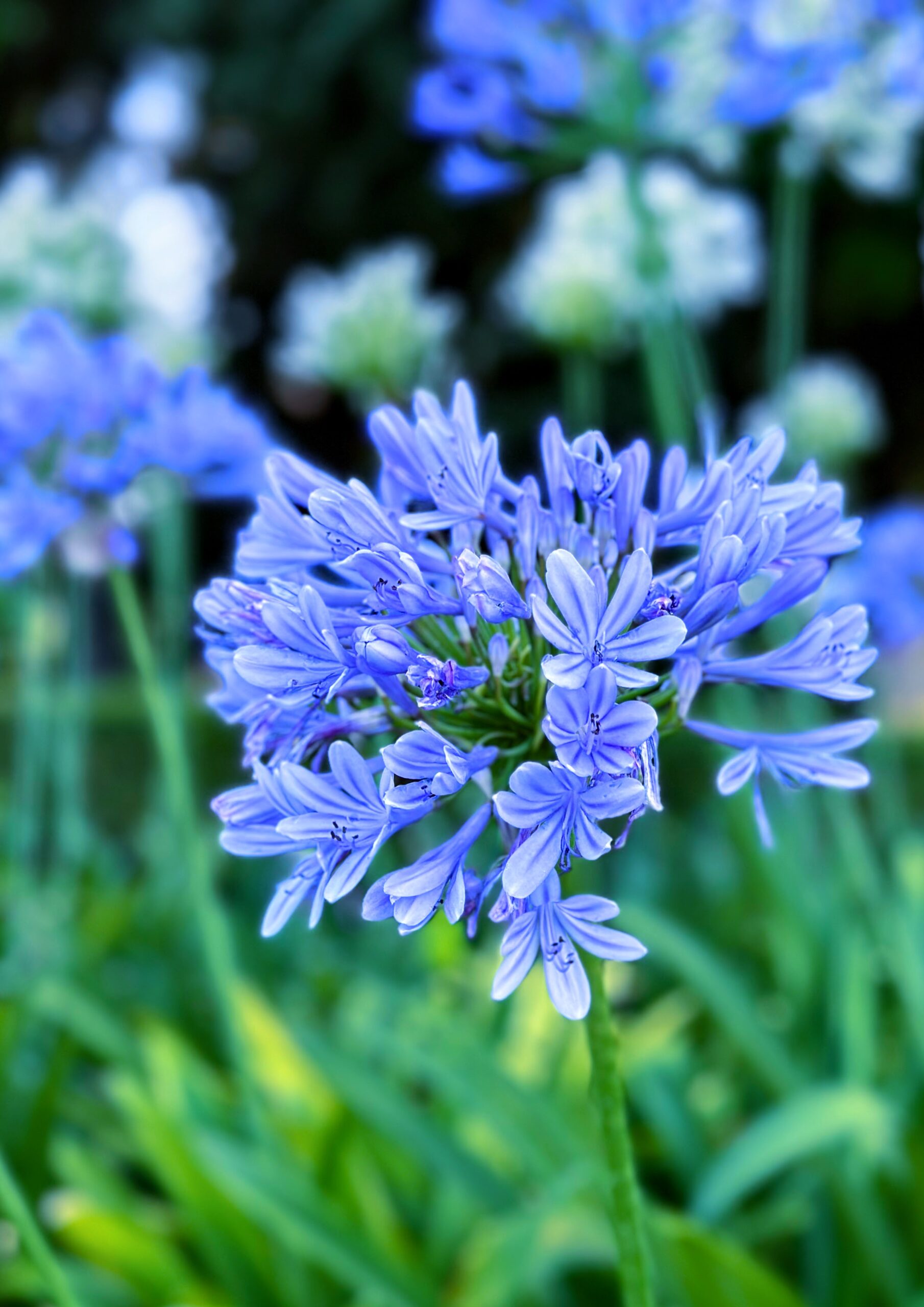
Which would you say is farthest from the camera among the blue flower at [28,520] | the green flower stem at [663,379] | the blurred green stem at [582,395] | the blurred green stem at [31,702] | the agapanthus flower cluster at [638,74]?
the blurred green stem at [582,395]

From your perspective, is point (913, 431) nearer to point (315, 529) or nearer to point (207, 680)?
point (207, 680)

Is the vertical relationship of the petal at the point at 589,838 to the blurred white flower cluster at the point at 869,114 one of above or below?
below

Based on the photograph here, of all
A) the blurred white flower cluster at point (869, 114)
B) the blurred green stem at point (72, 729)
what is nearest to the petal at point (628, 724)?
the blurred white flower cluster at point (869, 114)

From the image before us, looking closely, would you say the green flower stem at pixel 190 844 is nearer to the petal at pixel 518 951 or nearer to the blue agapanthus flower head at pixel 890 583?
the petal at pixel 518 951

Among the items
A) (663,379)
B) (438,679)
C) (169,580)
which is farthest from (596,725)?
(169,580)

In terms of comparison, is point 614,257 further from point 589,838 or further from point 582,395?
point 582,395

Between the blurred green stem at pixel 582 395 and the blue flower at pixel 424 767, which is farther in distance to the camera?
the blurred green stem at pixel 582 395

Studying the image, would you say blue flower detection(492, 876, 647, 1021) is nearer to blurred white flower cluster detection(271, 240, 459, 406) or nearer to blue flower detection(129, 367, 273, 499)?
blue flower detection(129, 367, 273, 499)
